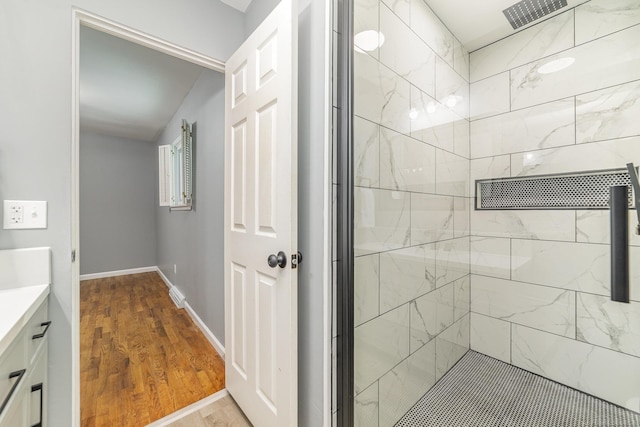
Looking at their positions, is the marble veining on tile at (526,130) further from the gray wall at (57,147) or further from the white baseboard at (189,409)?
the white baseboard at (189,409)

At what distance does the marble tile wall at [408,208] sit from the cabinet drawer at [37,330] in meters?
1.19

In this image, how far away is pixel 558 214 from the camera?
125cm

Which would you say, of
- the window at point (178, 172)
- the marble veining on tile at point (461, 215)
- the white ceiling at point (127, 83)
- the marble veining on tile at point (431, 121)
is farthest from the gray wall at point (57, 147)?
the window at point (178, 172)

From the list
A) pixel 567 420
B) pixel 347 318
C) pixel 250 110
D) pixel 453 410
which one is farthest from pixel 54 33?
pixel 567 420

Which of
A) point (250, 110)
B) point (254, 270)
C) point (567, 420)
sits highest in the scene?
point (250, 110)

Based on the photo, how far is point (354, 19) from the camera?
1.17m

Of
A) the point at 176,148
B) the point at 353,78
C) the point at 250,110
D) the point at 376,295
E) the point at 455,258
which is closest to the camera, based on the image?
the point at 353,78

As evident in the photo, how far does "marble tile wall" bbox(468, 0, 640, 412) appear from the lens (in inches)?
42.6

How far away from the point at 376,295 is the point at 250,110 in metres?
1.15

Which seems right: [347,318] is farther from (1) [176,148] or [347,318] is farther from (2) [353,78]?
(1) [176,148]

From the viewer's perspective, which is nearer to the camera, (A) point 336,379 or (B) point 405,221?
(A) point 336,379

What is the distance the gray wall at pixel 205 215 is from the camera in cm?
223

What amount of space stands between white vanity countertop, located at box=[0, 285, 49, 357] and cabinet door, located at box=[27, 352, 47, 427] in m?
0.25

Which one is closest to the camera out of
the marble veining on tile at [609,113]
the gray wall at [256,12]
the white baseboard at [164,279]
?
the marble veining on tile at [609,113]
